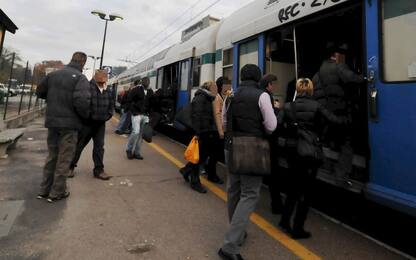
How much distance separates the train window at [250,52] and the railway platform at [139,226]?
2218 millimetres

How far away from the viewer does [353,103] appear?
14.8 feet

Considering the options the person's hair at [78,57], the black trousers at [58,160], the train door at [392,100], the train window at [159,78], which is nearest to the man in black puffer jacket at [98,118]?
the person's hair at [78,57]

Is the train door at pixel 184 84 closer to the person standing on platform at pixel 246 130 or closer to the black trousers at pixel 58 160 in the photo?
the black trousers at pixel 58 160

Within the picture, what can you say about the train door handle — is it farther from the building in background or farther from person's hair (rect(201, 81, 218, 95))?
the building in background

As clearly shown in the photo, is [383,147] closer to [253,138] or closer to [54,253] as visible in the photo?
[253,138]

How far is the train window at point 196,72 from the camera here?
9.16 m

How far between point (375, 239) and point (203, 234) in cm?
→ 187

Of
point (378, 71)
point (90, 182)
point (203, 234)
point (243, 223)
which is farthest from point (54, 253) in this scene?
point (378, 71)

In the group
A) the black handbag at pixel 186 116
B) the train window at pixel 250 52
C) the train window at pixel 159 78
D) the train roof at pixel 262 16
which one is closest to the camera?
the train roof at pixel 262 16

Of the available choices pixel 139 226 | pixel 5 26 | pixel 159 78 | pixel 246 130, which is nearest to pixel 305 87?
pixel 246 130

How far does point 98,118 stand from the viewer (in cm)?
552

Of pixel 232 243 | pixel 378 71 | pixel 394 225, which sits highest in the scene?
pixel 378 71

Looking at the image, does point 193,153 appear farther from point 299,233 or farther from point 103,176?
point 299,233

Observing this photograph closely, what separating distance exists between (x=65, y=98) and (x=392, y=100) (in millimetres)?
3916
